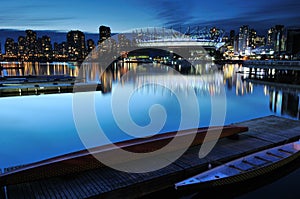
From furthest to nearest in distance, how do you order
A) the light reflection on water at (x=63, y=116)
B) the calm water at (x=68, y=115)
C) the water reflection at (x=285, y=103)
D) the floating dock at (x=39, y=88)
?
the floating dock at (x=39, y=88) → the water reflection at (x=285, y=103) → the calm water at (x=68, y=115) → the light reflection on water at (x=63, y=116)

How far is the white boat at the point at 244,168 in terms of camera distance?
6.79 m

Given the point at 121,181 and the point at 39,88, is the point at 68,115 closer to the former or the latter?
the point at 39,88

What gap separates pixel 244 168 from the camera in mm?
7590

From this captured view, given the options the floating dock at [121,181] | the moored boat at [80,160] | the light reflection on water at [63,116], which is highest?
the moored boat at [80,160]

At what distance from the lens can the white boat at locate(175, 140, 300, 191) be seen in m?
6.79

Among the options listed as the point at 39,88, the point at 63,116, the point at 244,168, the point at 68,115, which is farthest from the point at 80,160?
the point at 39,88

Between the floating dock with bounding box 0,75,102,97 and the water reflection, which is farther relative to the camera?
the floating dock with bounding box 0,75,102,97

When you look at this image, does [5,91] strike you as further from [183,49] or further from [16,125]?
[183,49]

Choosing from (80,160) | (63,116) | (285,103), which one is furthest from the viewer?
(285,103)

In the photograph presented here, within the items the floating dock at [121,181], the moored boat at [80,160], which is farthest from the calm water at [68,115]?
the floating dock at [121,181]

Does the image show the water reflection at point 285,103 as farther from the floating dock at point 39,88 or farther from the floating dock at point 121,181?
the floating dock at point 39,88

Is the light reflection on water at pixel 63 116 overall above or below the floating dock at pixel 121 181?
below

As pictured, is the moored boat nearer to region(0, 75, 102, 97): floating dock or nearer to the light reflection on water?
the light reflection on water

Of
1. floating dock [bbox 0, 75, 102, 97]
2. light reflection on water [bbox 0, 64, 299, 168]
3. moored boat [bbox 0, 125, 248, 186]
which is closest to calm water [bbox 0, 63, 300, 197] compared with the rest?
light reflection on water [bbox 0, 64, 299, 168]
